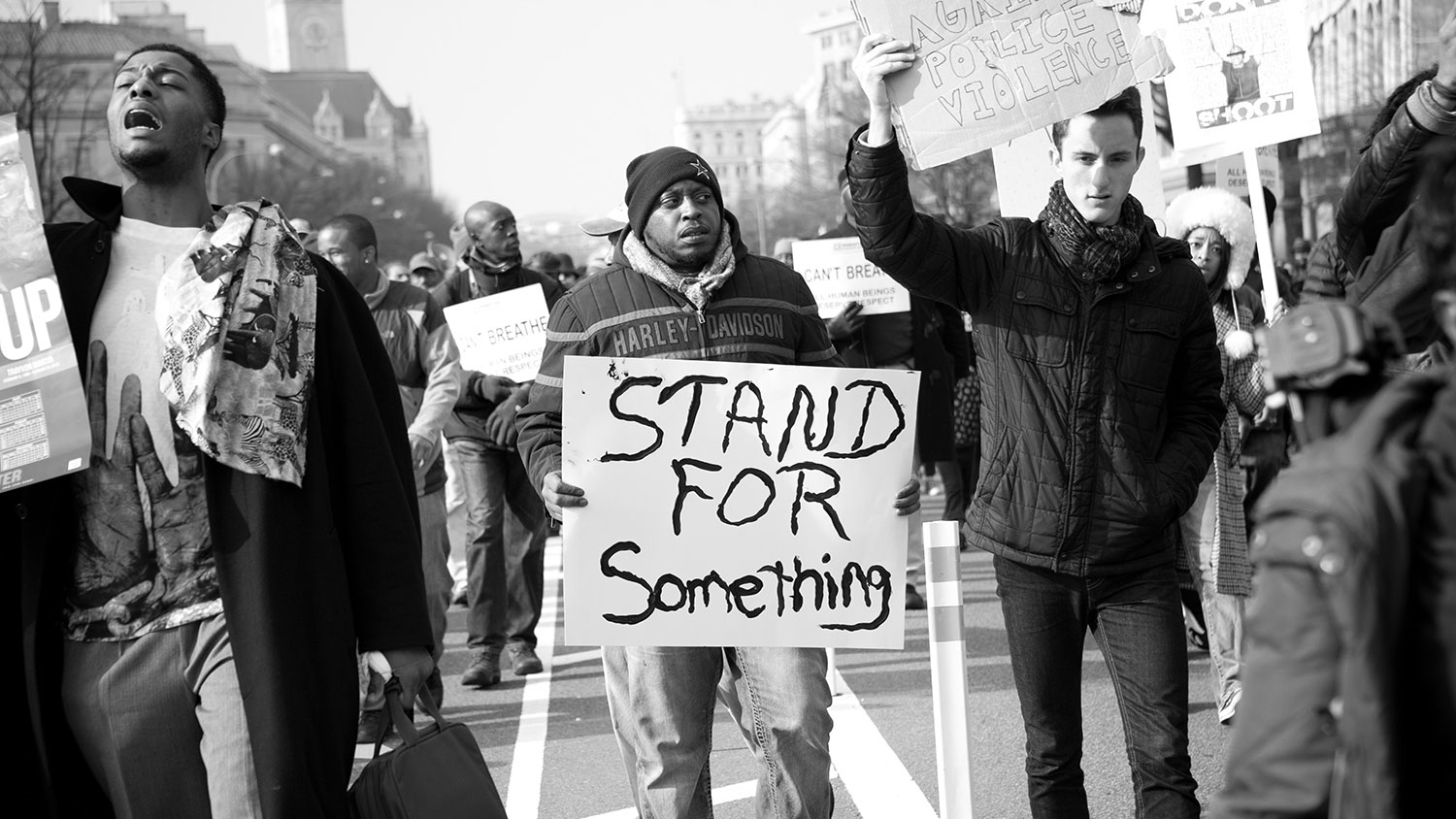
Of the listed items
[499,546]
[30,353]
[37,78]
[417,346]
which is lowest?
[499,546]

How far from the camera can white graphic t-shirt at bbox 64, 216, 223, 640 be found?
364 cm

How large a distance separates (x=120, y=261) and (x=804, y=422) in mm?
1835

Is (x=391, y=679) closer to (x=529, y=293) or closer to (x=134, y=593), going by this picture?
(x=134, y=593)

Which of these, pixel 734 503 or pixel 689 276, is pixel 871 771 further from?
pixel 689 276

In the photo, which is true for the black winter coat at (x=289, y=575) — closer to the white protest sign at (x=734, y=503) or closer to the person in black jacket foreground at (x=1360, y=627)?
the white protest sign at (x=734, y=503)

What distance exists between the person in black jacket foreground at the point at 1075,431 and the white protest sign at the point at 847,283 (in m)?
5.46

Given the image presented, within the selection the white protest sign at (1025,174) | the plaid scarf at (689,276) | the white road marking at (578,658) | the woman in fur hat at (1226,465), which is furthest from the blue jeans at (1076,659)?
the white road marking at (578,658)

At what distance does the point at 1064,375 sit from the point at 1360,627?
2400 mm

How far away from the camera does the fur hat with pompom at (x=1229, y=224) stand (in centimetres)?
715

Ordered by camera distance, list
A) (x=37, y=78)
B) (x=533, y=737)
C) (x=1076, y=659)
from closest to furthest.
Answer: (x=1076, y=659) → (x=533, y=737) → (x=37, y=78)

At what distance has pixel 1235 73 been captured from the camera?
6457mm

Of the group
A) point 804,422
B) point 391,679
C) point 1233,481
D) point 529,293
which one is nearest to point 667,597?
point 804,422

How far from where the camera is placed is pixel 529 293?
9.17 metres

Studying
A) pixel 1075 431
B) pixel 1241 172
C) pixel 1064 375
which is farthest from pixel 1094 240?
pixel 1241 172
